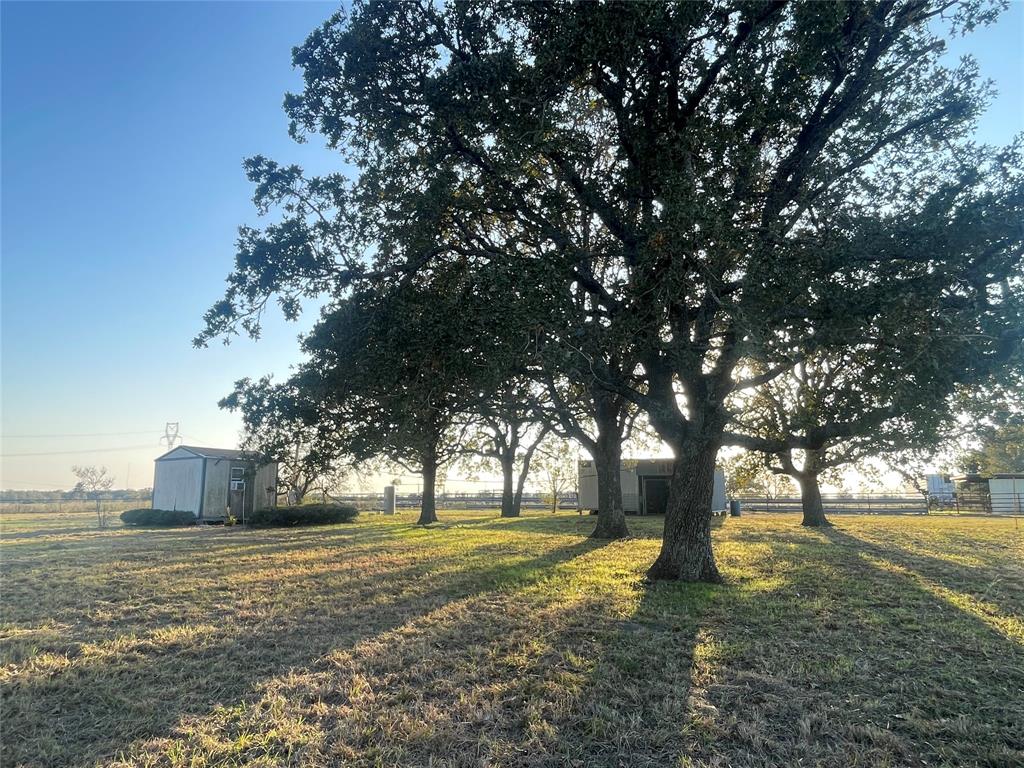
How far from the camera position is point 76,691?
171 inches

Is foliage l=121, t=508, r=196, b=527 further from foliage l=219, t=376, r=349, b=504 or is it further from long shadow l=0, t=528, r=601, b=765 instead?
long shadow l=0, t=528, r=601, b=765

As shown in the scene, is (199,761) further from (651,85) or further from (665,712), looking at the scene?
(651,85)

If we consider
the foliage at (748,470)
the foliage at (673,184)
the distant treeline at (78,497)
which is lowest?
the distant treeline at (78,497)

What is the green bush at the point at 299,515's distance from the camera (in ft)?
77.2

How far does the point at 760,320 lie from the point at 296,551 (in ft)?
38.8

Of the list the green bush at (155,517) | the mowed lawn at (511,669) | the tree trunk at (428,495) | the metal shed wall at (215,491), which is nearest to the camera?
the mowed lawn at (511,669)

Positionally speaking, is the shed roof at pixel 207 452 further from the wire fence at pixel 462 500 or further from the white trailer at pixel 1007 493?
the white trailer at pixel 1007 493

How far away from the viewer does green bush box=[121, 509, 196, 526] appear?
77.9ft

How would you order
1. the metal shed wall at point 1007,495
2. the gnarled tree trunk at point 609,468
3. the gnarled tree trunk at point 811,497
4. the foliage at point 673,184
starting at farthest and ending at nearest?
the metal shed wall at point 1007,495 → the gnarled tree trunk at point 811,497 → the gnarled tree trunk at point 609,468 → the foliage at point 673,184

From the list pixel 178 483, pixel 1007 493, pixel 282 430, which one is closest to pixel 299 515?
pixel 178 483

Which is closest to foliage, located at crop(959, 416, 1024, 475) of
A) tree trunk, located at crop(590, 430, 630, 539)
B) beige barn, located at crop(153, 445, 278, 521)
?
tree trunk, located at crop(590, 430, 630, 539)

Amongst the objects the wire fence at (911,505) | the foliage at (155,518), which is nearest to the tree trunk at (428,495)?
the foliage at (155,518)

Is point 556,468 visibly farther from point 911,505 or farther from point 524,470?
point 911,505

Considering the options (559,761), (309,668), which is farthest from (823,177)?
(309,668)
